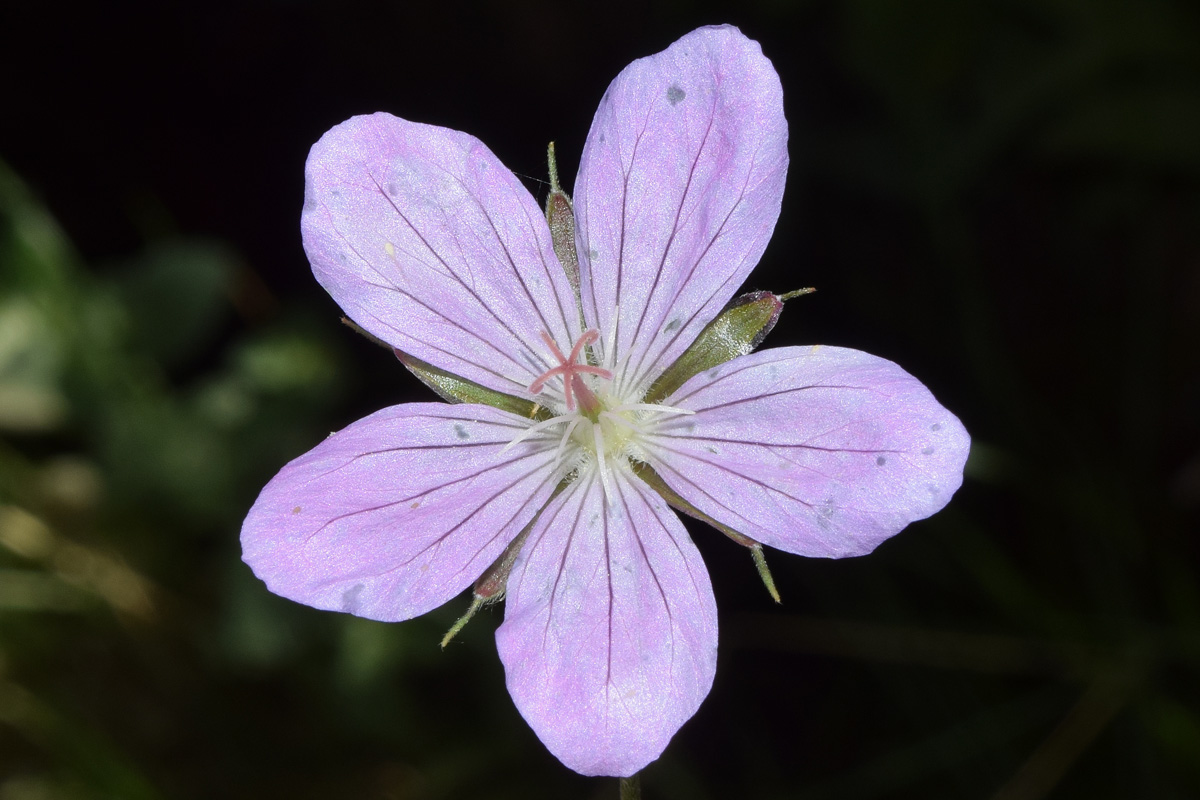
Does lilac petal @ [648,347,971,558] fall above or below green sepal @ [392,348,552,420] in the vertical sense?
below

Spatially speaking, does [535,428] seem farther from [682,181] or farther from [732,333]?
[682,181]

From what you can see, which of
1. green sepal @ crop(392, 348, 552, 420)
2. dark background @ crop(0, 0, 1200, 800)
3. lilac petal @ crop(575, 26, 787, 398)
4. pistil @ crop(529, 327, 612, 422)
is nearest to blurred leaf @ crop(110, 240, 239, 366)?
dark background @ crop(0, 0, 1200, 800)

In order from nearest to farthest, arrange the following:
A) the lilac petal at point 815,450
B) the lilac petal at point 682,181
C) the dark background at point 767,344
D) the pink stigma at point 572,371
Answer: the lilac petal at point 815,450
the lilac petal at point 682,181
the pink stigma at point 572,371
the dark background at point 767,344

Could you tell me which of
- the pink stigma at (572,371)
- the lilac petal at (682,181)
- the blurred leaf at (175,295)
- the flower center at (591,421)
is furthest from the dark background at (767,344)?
the lilac petal at (682,181)

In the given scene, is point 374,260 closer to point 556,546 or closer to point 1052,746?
point 556,546

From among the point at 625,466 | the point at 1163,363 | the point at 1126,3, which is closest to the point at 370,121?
the point at 625,466

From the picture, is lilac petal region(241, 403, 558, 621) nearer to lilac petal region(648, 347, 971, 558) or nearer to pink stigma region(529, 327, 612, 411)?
pink stigma region(529, 327, 612, 411)

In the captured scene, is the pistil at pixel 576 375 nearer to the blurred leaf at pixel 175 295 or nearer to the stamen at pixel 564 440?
the stamen at pixel 564 440
